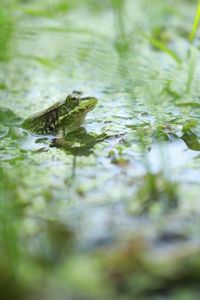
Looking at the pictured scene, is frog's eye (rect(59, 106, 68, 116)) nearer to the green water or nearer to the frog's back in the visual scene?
the frog's back

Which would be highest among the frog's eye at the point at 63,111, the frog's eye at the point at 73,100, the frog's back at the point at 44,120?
the frog's eye at the point at 73,100

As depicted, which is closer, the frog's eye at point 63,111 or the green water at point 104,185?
the green water at point 104,185

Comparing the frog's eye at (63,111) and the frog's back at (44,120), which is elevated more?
the frog's eye at (63,111)

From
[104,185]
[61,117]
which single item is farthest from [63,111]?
[104,185]

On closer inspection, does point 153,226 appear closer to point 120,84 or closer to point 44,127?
point 44,127

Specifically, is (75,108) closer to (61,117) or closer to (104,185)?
(61,117)

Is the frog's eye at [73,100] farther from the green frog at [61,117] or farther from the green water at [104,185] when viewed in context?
the green water at [104,185]

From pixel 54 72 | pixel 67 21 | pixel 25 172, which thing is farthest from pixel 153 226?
pixel 67 21

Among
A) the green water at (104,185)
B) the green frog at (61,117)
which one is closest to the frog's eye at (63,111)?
the green frog at (61,117)
